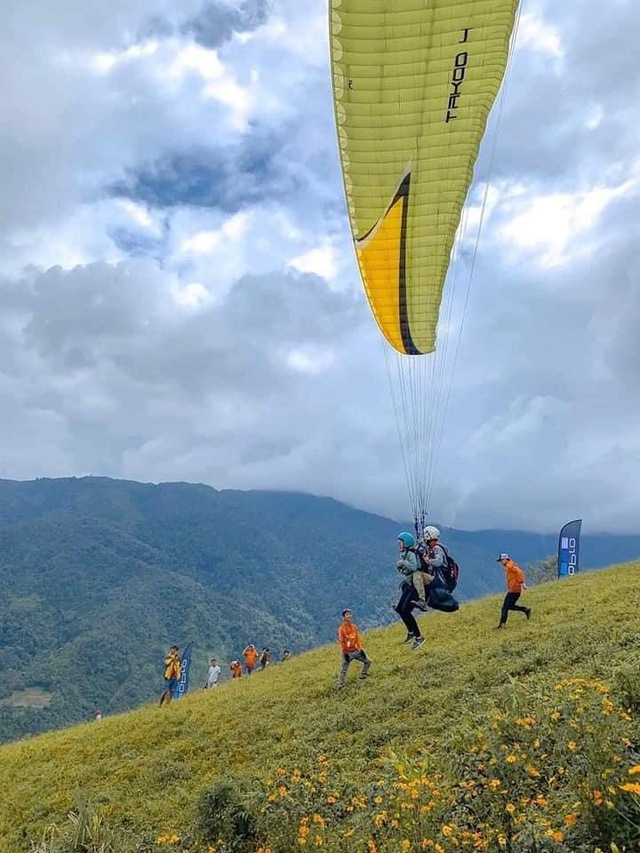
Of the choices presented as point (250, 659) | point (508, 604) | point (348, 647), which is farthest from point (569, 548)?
point (348, 647)

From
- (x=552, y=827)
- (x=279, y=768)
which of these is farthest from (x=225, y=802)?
(x=552, y=827)

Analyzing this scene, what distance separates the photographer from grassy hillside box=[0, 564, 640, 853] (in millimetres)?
5246

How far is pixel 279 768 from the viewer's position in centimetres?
854

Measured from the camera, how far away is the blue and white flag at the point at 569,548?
25.8 m

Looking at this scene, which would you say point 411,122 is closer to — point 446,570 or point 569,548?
point 446,570

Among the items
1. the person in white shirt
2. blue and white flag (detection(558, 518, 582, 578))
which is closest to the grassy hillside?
the person in white shirt

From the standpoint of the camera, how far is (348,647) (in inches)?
482

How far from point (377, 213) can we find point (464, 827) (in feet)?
26.9

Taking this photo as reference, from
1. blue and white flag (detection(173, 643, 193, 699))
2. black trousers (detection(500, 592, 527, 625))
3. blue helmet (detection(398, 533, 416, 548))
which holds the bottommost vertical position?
blue and white flag (detection(173, 643, 193, 699))

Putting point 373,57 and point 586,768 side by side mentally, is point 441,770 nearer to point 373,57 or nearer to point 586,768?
point 586,768

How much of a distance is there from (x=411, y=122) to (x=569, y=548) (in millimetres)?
21049

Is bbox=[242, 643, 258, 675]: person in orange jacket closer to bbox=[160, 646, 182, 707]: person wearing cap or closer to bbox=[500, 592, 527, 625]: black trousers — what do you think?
bbox=[160, 646, 182, 707]: person wearing cap

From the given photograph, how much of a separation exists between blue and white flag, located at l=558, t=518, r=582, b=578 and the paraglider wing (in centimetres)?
1727

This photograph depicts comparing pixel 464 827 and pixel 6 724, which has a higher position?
pixel 464 827
